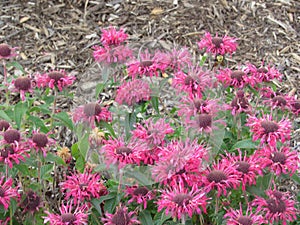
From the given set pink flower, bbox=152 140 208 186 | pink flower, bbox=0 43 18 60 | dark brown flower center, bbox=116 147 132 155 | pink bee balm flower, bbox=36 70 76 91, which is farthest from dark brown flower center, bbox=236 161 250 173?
pink flower, bbox=0 43 18 60

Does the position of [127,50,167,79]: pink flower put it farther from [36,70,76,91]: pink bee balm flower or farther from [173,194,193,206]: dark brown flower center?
[173,194,193,206]: dark brown flower center

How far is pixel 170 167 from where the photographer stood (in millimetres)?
1730

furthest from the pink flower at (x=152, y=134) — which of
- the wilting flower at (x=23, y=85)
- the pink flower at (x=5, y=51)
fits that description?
the pink flower at (x=5, y=51)

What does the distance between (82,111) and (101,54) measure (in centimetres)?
23

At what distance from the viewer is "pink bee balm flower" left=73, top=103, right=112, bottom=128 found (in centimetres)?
202

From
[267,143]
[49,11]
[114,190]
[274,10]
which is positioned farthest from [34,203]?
[274,10]

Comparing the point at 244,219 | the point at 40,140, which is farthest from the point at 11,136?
the point at 244,219

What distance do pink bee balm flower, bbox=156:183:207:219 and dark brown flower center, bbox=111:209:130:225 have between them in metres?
0.18

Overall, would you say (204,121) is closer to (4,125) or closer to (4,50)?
(4,125)

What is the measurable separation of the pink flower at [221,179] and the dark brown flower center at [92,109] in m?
0.46

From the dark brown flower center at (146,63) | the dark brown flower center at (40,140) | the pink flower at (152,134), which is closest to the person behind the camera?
the pink flower at (152,134)

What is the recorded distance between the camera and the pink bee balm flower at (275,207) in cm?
178

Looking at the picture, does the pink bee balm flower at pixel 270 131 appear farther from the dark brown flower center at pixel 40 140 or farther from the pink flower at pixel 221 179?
the dark brown flower center at pixel 40 140

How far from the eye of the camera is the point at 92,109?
2033 mm
